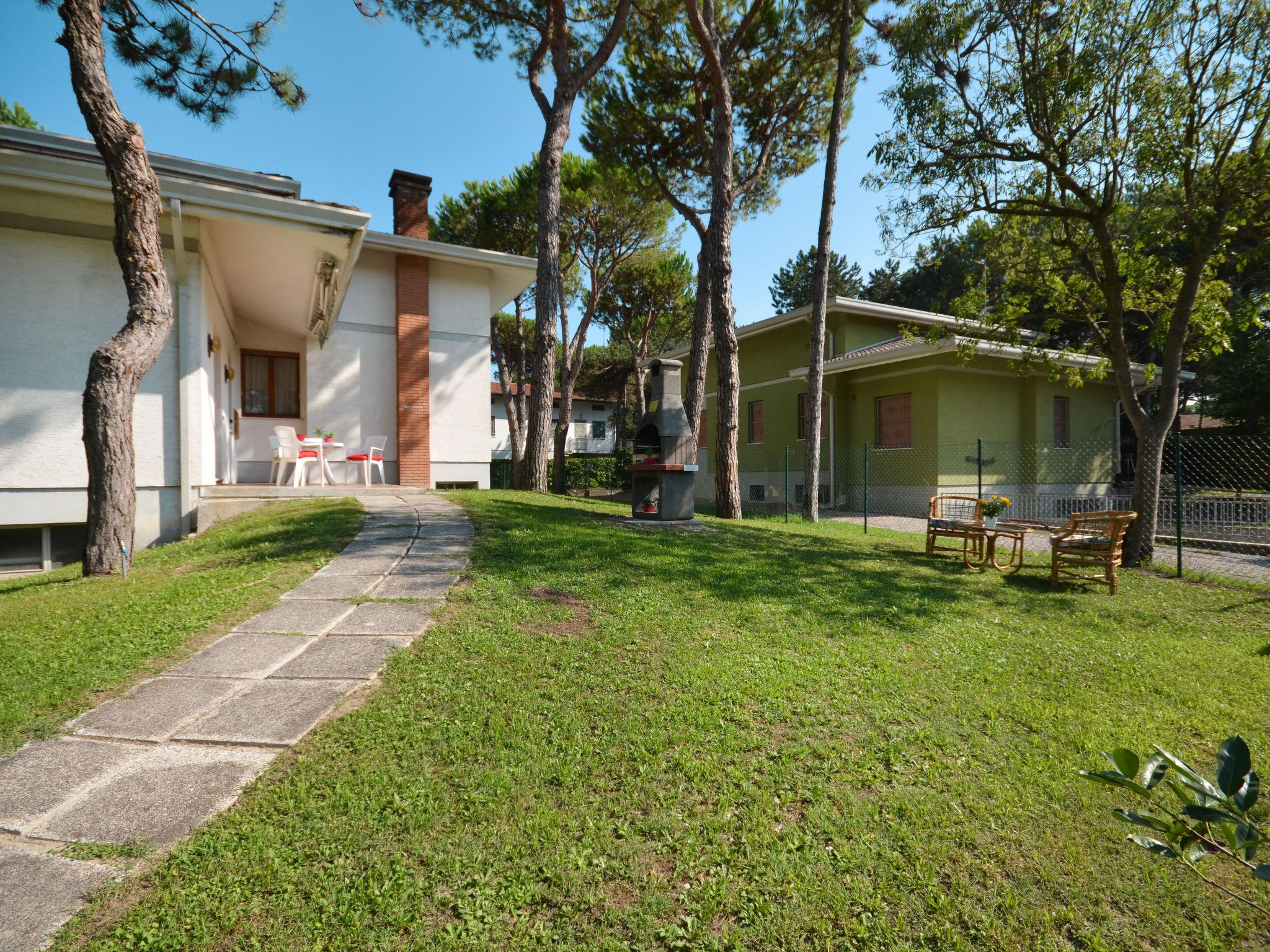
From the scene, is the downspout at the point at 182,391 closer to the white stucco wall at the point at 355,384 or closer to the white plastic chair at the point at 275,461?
the white plastic chair at the point at 275,461

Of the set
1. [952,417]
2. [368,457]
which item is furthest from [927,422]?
[368,457]

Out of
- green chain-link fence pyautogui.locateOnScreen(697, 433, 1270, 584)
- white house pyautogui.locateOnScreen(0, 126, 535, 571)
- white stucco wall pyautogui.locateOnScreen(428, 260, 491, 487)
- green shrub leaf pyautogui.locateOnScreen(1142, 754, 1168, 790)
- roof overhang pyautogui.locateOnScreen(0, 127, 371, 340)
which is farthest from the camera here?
white stucco wall pyautogui.locateOnScreen(428, 260, 491, 487)

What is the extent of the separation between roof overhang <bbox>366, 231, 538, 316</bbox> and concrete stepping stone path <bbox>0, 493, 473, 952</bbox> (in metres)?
8.88

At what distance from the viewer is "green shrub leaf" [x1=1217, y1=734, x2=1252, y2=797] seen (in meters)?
0.95

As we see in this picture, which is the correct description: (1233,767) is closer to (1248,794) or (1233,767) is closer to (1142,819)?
(1248,794)

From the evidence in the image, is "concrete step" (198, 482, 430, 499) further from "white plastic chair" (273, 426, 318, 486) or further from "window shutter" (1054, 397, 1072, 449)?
"window shutter" (1054, 397, 1072, 449)

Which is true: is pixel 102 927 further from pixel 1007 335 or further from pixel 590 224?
pixel 590 224

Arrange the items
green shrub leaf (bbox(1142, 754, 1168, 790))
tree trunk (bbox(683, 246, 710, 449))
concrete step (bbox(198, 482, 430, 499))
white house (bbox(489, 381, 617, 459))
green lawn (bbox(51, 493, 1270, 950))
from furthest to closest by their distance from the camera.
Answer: white house (bbox(489, 381, 617, 459))
tree trunk (bbox(683, 246, 710, 449))
concrete step (bbox(198, 482, 430, 499))
green lawn (bbox(51, 493, 1270, 950))
green shrub leaf (bbox(1142, 754, 1168, 790))

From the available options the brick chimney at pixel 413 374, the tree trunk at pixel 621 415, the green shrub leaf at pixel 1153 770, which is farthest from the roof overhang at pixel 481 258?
the tree trunk at pixel 621 415

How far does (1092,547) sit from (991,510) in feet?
3.93

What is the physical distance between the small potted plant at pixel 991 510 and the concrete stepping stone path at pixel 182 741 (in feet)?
20.6

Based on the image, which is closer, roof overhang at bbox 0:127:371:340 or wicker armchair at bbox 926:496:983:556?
roof overhang at bbox 0:127:371:340

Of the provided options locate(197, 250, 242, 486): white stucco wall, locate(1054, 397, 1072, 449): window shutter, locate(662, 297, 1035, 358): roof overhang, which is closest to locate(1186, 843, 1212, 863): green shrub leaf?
locate(197, 250, 242, 486): white stucco wall

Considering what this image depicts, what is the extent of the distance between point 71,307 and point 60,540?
10.0 feet
